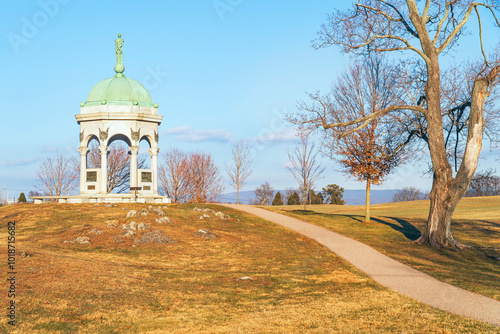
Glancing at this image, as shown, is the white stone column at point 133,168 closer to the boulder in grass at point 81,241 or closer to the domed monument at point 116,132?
the domed monument at point 116,132

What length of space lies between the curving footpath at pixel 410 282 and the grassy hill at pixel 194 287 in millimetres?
462

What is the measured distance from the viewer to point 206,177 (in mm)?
55344

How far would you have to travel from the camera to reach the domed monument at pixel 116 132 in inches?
1313

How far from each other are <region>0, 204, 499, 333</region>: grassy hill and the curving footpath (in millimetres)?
462

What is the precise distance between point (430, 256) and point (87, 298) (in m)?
13.3

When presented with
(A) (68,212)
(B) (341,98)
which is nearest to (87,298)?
(A) (68,212)

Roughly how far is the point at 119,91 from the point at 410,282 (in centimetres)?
2738

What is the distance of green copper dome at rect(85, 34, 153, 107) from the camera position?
113ft

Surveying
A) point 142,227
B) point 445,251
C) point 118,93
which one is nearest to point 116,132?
point 118,93

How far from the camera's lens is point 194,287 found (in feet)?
40.7

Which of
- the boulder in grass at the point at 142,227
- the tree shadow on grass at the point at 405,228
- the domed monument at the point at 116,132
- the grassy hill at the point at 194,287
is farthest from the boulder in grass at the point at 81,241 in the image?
the tree shadow on grass at the point at 405,228

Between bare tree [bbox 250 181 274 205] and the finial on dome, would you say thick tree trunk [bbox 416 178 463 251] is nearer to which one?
the finial on dome

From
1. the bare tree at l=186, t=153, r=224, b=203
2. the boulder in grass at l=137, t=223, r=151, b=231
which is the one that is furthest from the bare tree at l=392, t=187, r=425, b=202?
the boulder in grass at l=137, t=223, r=151, b=231

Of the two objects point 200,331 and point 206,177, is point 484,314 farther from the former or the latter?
point 206,177
